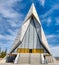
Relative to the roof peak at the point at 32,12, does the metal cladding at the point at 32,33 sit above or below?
below

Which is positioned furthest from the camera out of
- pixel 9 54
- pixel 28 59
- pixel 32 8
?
pixel 32 8

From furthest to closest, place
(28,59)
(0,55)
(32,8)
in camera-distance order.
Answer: (0,55) < (32,8) < (28,59)

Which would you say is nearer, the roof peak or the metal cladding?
the metal cladding

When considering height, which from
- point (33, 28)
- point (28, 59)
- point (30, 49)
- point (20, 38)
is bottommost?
point (28, 59)

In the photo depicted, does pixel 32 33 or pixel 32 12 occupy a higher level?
pixel 32 12

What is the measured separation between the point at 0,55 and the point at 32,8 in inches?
972

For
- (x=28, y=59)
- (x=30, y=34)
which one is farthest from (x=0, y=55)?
(x=28, y=59)

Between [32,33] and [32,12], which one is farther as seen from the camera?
[32,12]

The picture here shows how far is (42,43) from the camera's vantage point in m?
30.9

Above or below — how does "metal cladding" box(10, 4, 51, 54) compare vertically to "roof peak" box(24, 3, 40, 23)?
below

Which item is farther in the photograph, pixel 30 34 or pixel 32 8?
pixel 32 8

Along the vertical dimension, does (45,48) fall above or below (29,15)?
below

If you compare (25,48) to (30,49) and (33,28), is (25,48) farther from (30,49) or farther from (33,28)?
(33,28)

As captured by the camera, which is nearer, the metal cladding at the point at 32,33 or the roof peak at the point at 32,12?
the metal cladding at the point at 32,33
